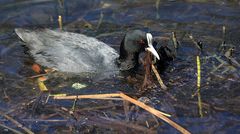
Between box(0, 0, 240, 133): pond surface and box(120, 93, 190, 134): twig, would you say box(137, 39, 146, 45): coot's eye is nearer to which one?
box(0, 0, 240, 133): pond surface

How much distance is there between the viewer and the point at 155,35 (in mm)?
9875

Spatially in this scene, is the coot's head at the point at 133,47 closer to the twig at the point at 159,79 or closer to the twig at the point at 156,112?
the twig at the point at 159,79

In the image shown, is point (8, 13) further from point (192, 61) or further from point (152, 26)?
point (192, 61)

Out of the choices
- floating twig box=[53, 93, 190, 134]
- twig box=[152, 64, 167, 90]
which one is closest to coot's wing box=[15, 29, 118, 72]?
twig box=[152, 64, 167, 90]

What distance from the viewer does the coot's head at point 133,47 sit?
27.8ft

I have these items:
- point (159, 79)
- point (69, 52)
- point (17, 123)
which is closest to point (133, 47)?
point (159, 79)

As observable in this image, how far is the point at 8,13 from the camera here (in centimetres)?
1078

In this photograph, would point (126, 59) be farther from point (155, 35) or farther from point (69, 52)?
point (155, 35)

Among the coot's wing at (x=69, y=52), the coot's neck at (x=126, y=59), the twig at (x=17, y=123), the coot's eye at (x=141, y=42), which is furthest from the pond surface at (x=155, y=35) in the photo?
the coot's eye at (x=141, y=42)

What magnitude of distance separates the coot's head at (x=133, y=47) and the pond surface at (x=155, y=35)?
0.41m

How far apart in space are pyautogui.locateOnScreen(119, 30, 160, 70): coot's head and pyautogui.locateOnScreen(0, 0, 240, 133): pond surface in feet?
1.34

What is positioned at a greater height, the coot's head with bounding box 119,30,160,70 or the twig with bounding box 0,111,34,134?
the coot's head with bounding box 119,30,160,70

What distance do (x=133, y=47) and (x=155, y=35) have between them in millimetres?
1241

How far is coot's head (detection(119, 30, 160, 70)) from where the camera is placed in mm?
8469
